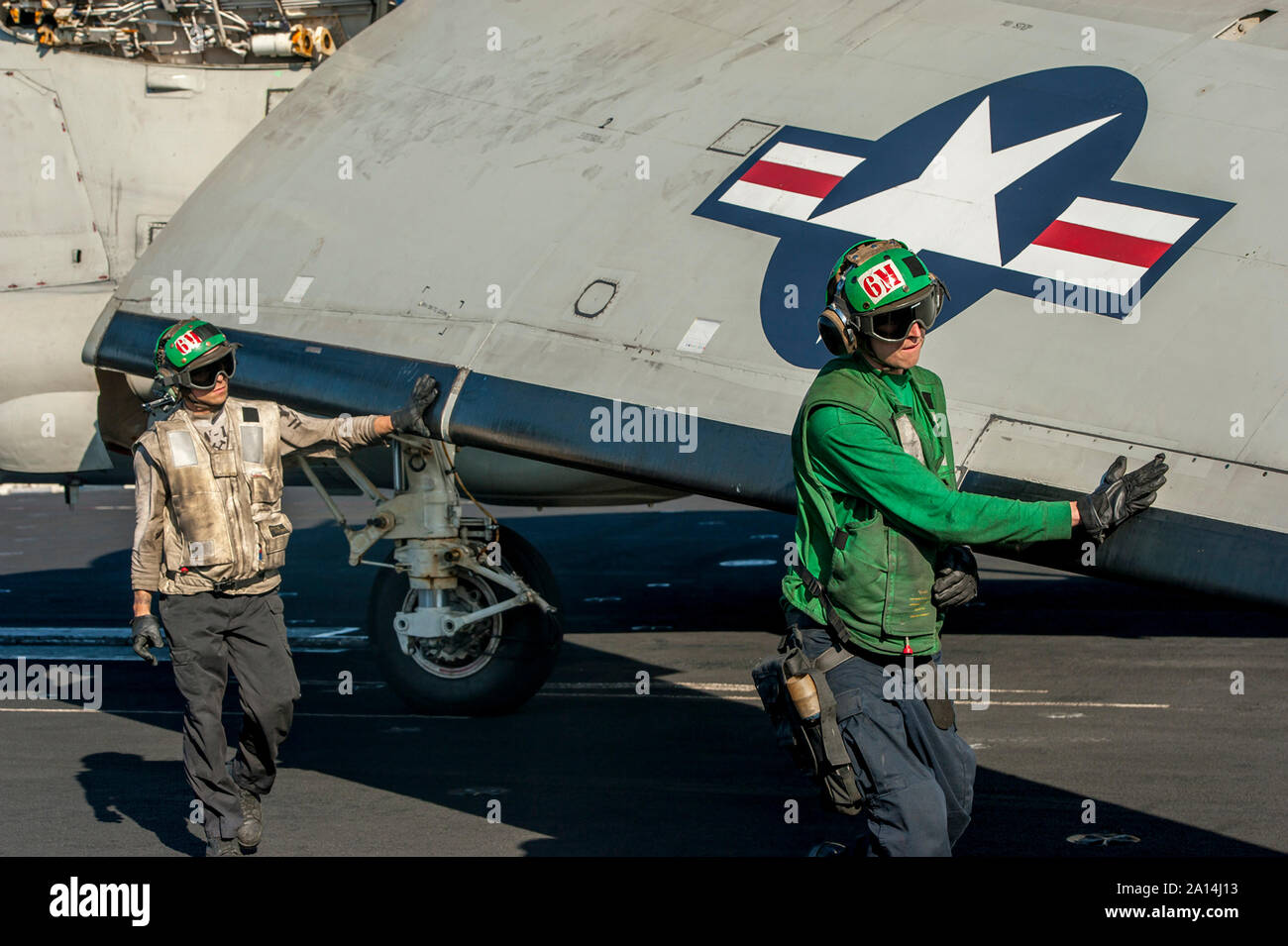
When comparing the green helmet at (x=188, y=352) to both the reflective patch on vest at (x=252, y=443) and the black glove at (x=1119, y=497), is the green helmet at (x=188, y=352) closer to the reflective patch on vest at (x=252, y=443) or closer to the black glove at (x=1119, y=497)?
the reflective patch on vest at (x=252, y=443)

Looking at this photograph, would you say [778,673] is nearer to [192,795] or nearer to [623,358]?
[623,358]

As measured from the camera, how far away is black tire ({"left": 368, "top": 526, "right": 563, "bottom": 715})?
8945 mm

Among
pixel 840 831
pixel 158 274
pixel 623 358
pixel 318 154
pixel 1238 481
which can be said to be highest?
pixel 318 154

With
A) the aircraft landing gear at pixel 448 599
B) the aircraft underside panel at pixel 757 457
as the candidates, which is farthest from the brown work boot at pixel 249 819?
the aircraft landing gear at pixel 448 599

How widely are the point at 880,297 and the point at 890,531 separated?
72cm

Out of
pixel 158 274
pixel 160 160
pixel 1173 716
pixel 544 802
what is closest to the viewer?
pixel 544 802

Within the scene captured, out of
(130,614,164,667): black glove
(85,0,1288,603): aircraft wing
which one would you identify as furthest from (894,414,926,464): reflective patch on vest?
(130,614,164,667): black glove

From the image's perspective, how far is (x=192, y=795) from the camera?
748cm

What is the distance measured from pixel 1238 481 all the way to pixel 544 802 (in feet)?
12.4

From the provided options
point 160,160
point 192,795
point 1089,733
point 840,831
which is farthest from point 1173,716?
point 160,160

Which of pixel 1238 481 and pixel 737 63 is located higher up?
pixel 737 63

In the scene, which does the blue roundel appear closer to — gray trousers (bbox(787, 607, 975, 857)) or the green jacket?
the green jacket

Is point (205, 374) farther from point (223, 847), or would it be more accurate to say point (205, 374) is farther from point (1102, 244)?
point (1102, 244)

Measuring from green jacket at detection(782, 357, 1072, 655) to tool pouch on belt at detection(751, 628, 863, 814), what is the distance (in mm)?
138
